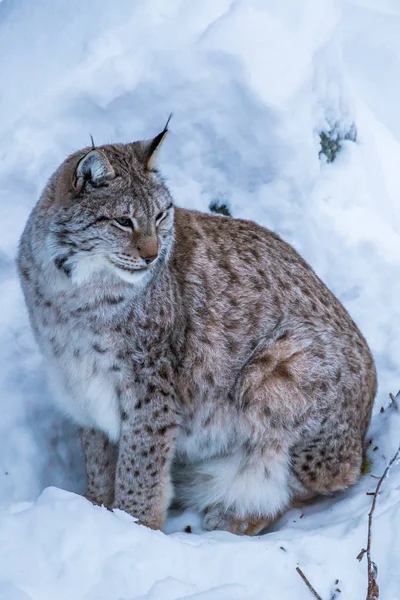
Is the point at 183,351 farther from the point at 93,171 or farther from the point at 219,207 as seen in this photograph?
the point at 219,207

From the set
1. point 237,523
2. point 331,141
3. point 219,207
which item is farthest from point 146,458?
point 331,141

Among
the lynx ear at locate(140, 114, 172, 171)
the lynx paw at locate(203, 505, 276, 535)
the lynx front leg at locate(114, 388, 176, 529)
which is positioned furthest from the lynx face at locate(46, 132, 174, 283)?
the lynx paw at locate(203, 505, 276, 535)

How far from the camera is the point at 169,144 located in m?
6.23

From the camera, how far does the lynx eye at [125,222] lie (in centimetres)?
404

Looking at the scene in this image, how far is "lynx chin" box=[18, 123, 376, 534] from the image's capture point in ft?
13.5

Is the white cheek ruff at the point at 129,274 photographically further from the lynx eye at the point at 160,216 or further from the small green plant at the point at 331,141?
the small green plant at the point at 331,141

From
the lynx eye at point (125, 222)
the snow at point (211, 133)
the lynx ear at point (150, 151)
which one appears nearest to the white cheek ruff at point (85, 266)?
the lynx eye at point (125, 222)

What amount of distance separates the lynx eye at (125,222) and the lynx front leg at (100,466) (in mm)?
1210

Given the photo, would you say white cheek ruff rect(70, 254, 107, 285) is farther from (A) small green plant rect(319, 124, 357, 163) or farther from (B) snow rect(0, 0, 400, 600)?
(A) small green plant rect(319, 124, 357, 163)

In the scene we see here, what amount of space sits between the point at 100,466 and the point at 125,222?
1387mm

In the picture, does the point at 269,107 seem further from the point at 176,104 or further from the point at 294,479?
the point at 294,479

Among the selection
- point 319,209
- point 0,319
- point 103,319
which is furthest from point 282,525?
point 319,209

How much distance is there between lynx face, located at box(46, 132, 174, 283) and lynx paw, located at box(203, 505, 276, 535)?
1410 millimetres

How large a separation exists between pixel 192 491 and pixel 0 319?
146cm
